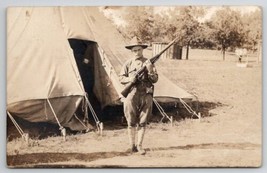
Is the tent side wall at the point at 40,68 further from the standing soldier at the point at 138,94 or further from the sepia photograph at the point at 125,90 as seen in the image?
the standing soldier at the point at 138,94

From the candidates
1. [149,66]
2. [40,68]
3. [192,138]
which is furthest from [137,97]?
[40,68]

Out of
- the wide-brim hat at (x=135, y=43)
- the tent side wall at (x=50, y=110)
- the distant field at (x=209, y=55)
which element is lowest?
the tent side wall at (x=50, y=110)

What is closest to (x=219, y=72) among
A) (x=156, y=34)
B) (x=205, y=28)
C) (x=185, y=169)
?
(x=205, y=28)

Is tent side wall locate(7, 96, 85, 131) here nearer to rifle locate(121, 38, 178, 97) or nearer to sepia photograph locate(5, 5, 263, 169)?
sepia photograph locate(5, 5, 263, 169)

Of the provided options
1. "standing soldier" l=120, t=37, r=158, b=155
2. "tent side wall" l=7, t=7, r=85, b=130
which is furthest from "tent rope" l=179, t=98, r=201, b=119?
"tent side wall" l=7, t=7, r=85, b=130

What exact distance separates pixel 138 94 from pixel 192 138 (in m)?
0.27

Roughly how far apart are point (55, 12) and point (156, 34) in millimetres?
401

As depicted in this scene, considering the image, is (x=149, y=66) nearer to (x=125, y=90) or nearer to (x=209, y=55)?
(x=125, y=90)

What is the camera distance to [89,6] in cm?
162

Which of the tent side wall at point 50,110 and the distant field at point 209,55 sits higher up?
the distant field at point 209,55

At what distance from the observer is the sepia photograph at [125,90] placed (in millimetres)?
1605

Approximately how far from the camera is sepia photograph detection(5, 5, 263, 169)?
1605mm

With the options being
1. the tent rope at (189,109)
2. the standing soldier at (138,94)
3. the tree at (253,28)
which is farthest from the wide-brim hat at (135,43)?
the tree at (253,28)

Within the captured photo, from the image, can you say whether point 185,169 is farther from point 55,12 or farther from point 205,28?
point 55,12
